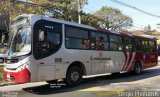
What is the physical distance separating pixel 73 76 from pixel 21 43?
313 cm

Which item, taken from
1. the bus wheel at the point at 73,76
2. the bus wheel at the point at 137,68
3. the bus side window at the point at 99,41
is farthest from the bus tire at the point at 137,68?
the bus wheel at the point at 73,76

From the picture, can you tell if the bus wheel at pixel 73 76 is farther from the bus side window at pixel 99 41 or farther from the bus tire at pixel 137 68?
the bus tire at pixel 137 68

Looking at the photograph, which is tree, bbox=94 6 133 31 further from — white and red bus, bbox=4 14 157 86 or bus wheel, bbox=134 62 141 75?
white and red bus, bbox=4 14 157 86

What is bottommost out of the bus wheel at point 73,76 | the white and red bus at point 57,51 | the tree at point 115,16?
the bus wheel at point 73,76

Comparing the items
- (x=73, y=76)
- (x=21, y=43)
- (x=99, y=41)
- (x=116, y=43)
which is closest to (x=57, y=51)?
(x=73, y=76)

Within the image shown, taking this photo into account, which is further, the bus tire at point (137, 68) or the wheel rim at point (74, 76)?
the bus tire at point (137, 68)

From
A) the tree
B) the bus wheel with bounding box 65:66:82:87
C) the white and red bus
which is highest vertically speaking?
the tree

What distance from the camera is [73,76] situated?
1365 centimetres

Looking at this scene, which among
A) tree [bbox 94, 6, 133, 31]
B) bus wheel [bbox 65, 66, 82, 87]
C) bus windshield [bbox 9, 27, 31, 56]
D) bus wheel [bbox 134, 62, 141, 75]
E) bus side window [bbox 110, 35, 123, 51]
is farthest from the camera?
tree [bbox 94, 6, 133, 31]

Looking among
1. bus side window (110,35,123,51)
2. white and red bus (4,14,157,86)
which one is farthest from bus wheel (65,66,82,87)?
bus side window (110,35,123,51)

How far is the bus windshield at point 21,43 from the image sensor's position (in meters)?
11.6

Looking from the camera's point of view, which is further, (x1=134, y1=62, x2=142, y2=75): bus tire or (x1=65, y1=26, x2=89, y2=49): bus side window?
(x1=134, y1=62, x2=142, y2=75): bus tire

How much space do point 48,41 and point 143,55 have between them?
10602 mm

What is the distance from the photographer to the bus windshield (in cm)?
1156
